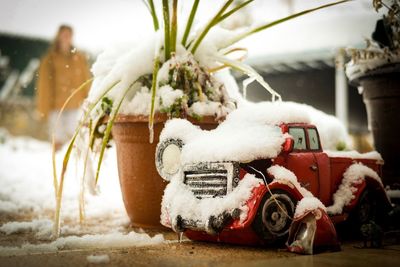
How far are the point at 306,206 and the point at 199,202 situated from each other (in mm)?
456

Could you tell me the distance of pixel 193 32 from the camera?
8.29 ft

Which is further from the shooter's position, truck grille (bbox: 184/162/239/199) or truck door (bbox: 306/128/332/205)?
truck door (bbox: 306/128/332/205)

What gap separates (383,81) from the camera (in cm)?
280

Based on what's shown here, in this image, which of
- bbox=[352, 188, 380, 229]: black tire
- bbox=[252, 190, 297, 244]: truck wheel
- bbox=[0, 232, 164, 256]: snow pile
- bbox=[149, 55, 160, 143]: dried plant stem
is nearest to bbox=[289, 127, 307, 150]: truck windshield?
bbox=[252, 190, 297, 244]: truck wheel

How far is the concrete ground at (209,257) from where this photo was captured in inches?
60.3

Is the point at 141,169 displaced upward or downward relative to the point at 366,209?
upward

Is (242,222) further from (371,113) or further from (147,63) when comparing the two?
(371,113)

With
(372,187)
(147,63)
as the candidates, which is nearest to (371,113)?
(372,187)

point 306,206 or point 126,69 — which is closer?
point 306,206

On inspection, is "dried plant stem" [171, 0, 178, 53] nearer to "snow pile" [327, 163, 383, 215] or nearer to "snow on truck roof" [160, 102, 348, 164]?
"snow on truck roof" [160, 102, 348, 164]

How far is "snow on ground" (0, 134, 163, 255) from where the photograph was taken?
1943mm

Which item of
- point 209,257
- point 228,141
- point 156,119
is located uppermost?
point 156,119

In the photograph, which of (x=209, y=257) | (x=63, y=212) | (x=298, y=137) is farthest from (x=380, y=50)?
(x=63, y=212)

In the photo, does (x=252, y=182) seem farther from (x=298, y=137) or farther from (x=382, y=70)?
(x=382, y=70)
